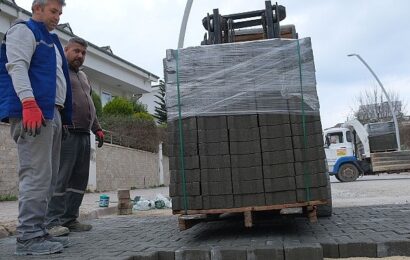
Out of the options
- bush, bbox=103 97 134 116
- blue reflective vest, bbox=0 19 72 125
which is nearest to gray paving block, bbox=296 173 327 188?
blue reflective vest, bbox=0 19 72 125

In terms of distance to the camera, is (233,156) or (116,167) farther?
(116,167)

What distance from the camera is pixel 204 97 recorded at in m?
4.43

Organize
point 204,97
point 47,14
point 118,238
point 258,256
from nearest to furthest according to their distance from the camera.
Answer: point 258,256, point 47,14, point 204,97, point 118,238

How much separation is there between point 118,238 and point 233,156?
1506mm

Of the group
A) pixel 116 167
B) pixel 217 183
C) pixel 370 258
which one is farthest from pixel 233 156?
pixel 116 167

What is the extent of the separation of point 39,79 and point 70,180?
1823 millimetres

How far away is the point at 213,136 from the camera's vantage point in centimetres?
435

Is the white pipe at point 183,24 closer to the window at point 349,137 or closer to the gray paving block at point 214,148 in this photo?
the gray paving block at point 214,148

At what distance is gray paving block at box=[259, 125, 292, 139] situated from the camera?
14.1 ft

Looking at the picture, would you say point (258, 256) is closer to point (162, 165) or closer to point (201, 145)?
point (201, 145)

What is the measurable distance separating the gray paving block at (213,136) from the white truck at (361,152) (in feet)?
50.0

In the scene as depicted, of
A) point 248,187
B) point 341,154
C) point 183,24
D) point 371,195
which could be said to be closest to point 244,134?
point 248,187

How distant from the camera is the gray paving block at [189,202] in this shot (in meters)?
4.30

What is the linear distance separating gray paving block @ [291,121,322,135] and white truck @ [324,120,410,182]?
592 inches
